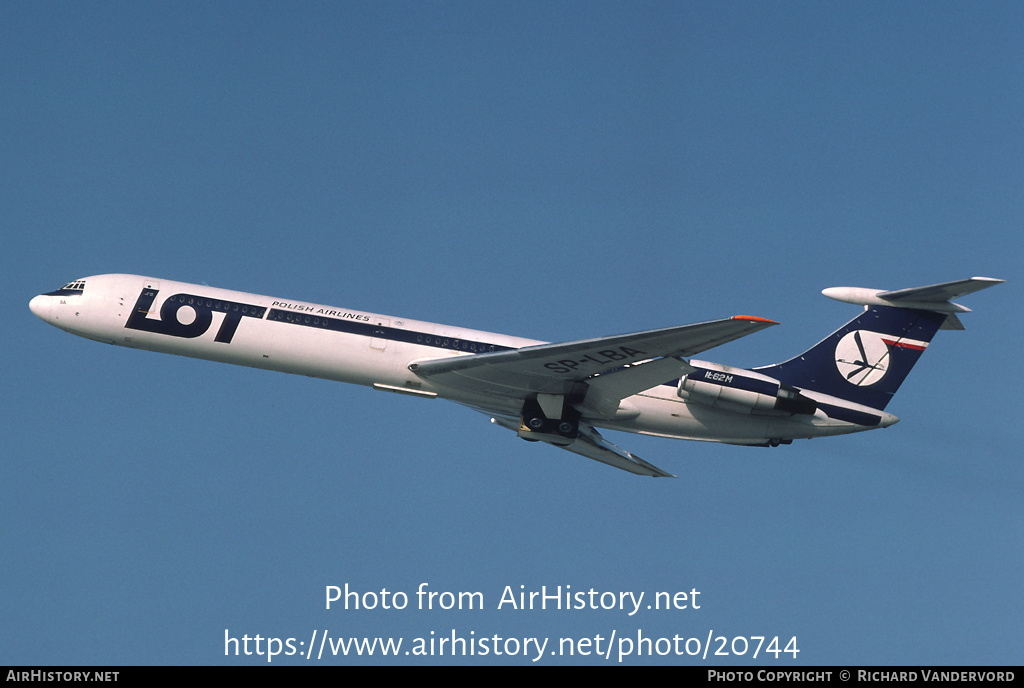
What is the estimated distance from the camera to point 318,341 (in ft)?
85.5

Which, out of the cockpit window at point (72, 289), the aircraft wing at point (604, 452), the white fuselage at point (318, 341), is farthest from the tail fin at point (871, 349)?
the cockpit window at point (72, 289)

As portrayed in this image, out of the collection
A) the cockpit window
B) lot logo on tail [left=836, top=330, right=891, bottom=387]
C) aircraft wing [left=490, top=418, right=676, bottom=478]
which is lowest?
aircraft wing [left=490, top=418, right=676, bottom=478]

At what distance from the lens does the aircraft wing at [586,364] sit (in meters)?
22.6

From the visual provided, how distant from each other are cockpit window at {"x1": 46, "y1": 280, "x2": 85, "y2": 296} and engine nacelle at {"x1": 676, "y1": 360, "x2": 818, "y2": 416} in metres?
17.0

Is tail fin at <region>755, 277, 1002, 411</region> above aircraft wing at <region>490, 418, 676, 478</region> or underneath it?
above

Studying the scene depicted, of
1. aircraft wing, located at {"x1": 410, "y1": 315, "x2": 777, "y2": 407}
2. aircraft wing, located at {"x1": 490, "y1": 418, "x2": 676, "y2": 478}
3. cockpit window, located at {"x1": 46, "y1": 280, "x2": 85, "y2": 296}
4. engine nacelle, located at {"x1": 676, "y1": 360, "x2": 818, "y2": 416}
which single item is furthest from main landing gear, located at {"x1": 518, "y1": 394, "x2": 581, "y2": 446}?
cockpit window, located at {"x1": 46, "y1": 280, "x2": 85, "y2": 296}

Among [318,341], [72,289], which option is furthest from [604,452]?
[72,289]

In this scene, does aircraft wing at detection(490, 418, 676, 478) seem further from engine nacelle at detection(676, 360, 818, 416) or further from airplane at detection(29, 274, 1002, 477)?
engine nacelle at detection(676, 360, 818, 416)

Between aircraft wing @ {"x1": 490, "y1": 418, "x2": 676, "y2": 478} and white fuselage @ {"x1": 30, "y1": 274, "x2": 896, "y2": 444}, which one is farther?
aircraft wing @ {"x1": 490, "y1": 418, "x2": 676, "y2": 478}

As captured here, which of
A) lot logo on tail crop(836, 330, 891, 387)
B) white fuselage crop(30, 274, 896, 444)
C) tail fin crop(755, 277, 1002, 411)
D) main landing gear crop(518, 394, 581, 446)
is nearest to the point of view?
white fuselage crop(30, 274, 896, 444)

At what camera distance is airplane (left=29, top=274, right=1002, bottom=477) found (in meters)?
25.9
